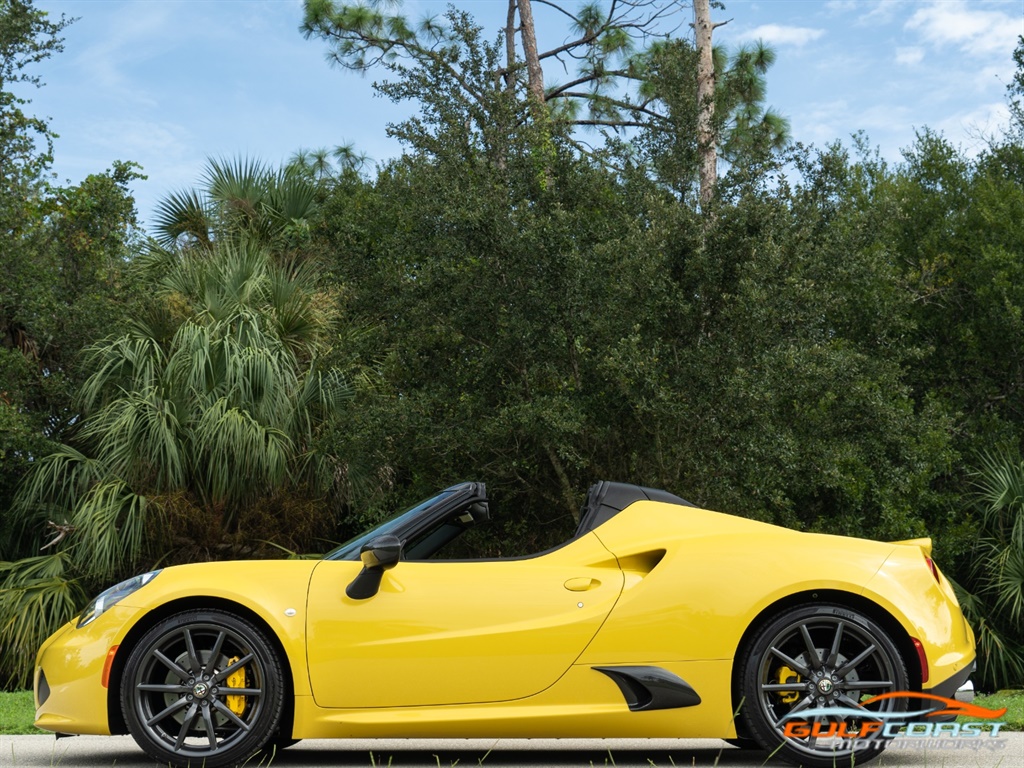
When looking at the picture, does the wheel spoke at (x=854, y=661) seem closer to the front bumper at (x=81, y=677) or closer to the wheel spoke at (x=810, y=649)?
the wheel spoke at (x=810, y=649)

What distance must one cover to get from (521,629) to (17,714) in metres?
4.94

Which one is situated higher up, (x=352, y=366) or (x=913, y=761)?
(x=352, y=366)

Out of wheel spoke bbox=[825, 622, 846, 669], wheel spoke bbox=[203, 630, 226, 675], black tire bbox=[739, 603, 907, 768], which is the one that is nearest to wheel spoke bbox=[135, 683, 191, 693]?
wheel spoke bbox=[203, 630, 226, 675]

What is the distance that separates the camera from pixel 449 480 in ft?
37.7

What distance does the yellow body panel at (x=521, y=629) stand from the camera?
4711mm

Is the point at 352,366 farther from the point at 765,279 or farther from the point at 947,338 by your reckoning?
the point at 947,338

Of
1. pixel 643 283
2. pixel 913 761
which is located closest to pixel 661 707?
pixel 913 761

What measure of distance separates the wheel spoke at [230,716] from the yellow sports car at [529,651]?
0.06ft

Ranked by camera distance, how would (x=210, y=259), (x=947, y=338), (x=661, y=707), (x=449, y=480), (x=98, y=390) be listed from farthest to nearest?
1. (x=947, y=338)
2. (x=210, y=259)
3. (x=98, y=390)
4. (x=449, y=480)
5. (x=661, y=707)

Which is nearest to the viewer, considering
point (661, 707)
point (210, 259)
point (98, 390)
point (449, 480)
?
point (661, 707)

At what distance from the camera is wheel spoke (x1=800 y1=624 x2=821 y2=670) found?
4.73 m

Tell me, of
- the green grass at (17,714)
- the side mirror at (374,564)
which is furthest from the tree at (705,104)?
the green grass at (17,714)

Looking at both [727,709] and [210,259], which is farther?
[210,259]

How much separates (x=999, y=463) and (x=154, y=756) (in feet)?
48.1
